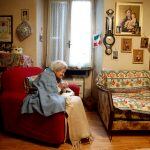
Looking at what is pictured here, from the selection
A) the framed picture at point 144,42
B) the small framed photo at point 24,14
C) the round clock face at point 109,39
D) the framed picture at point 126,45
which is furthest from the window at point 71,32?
the framed picture at point 144,42

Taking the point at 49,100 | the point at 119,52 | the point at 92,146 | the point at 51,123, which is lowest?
the point at 92,146

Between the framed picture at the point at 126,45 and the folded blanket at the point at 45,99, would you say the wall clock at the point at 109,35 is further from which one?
the folded blanket at the point at 45,99

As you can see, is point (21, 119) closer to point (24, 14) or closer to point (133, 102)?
point (133, 102)

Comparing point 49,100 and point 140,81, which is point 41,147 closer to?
point 49,100

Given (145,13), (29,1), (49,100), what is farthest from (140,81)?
(29,1)

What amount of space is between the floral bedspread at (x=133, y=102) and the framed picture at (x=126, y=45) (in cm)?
91

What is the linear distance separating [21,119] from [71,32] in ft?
7.88

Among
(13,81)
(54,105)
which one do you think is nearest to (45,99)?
(54,105)

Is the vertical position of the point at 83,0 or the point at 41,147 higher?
the point at 83,0

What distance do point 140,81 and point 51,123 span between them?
182cm

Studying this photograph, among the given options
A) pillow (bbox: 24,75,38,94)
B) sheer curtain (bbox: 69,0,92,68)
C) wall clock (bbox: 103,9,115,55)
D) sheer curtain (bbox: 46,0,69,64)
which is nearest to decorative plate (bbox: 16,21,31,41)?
sheer curtain (bbox: 46,0,69,64)

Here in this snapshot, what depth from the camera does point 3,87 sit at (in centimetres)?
321

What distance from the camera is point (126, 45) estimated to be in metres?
4.09

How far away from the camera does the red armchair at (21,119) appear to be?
9.16 feet
